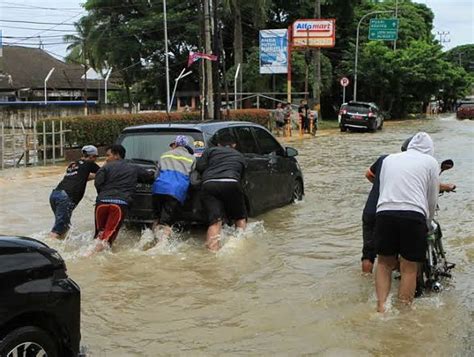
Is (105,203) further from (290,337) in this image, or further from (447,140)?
(447,140)

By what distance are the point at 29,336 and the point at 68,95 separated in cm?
5432

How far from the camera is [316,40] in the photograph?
126ft

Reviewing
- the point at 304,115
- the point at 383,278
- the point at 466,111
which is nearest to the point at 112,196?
the point at 383,278

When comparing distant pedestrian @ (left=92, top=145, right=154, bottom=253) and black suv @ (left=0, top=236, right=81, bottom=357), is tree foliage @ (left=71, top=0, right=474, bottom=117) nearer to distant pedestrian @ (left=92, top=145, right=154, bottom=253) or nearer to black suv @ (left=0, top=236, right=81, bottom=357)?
distant pedestrian @ (left=92, top=145, right=154, bottom=253)

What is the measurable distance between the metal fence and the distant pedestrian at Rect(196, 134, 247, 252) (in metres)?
10.7

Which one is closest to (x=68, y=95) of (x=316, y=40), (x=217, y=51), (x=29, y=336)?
(x=316, y=40)

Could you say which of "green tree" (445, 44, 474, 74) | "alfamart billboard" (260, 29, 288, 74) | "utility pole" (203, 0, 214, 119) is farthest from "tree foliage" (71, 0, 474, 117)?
"green tree" (445, 44, 474, 74)

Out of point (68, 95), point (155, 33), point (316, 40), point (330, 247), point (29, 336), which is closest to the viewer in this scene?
point (29, 336)

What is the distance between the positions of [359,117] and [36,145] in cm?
1970

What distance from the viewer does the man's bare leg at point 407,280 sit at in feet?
18.1

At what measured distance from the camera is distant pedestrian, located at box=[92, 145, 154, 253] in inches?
297

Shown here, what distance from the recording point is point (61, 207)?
8.02 m

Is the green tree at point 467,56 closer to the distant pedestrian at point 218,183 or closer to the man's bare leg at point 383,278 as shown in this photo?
the distant pedestrian at point 218,183

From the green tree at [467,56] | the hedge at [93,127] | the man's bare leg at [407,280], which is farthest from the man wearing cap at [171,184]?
the green tree at [467,56]
